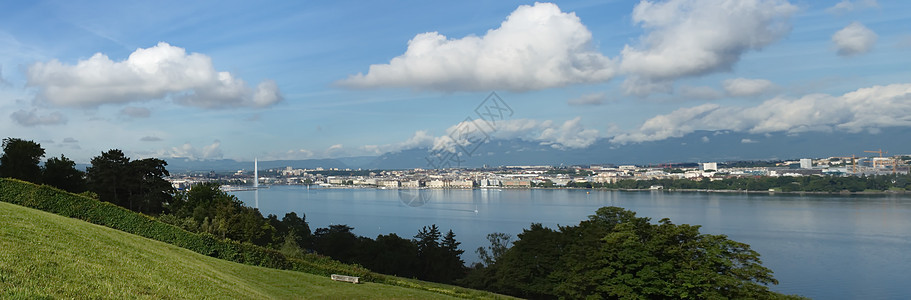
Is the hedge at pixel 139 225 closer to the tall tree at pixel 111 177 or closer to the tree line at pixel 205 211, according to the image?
the tree line at pixel 205 211

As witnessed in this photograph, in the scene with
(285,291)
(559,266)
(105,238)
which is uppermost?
(105,238)

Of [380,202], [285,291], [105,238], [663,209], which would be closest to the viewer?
[105,238]

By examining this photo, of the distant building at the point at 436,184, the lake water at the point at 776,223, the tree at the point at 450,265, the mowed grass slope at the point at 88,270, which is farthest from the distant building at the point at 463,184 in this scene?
the mowed grass slope at the point at 88,270

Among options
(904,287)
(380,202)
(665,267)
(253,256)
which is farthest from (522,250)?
(380,202)

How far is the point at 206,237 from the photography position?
59.5ft

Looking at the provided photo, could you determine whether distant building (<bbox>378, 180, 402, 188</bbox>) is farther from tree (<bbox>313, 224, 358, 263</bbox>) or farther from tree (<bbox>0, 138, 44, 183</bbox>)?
tree (<bbox>0, 138, 44, 183</bbox>)

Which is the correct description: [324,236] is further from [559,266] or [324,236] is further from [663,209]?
[663,209]

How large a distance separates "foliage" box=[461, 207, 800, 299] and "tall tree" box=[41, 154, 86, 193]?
28514 mm

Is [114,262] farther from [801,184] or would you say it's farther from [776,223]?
[801,184]

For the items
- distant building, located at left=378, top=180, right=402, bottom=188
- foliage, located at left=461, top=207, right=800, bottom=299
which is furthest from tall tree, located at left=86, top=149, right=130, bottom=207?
distant building, located at left=378, top=180, right=402, bottom=188

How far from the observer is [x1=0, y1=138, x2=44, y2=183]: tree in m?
28.4

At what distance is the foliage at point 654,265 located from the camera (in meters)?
21.8

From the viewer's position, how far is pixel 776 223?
215 feet

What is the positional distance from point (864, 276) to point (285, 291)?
1732 inches
